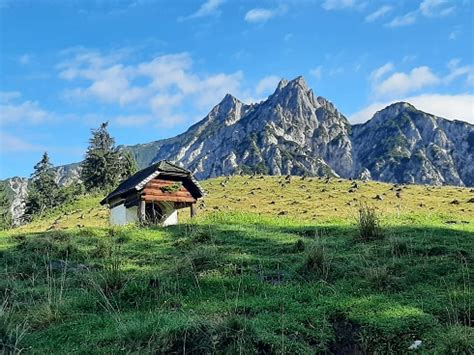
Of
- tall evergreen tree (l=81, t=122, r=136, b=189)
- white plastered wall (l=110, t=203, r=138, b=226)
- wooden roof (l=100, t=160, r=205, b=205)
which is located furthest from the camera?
tall evergreen tree (l=81, t=122, r=136, b=189)

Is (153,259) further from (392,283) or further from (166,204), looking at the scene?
(166,204)

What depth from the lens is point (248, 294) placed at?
8.14 metres

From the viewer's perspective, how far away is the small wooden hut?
2666 centimetres

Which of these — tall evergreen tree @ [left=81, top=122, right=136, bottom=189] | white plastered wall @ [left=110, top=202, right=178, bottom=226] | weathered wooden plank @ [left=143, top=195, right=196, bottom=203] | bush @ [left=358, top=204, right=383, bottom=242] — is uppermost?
tall evergreen tree @ [left=81, top=122, right=136, bottom=189]

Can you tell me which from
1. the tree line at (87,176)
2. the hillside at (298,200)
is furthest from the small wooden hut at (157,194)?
the tree line at (87,176)

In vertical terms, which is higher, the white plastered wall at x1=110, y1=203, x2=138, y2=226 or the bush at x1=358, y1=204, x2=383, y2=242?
the white plastered wall at x1=110, y1=203, x2=138, y2=226

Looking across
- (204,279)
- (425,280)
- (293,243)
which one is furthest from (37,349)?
(293,243)

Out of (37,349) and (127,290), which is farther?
(127,290)

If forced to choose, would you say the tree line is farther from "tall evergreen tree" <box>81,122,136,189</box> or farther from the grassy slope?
the grassy slope

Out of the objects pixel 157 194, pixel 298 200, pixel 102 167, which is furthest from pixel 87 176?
pixel 157 194

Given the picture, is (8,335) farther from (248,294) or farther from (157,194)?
(157,194)

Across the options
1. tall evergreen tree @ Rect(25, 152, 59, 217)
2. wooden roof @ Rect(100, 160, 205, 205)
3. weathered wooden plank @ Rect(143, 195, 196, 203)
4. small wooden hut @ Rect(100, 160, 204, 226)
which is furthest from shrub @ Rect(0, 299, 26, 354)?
tall evergreen tree @ Rect(25, 152, 59, 217)

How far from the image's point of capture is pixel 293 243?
41.1 ft

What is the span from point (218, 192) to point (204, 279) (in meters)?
42.4
